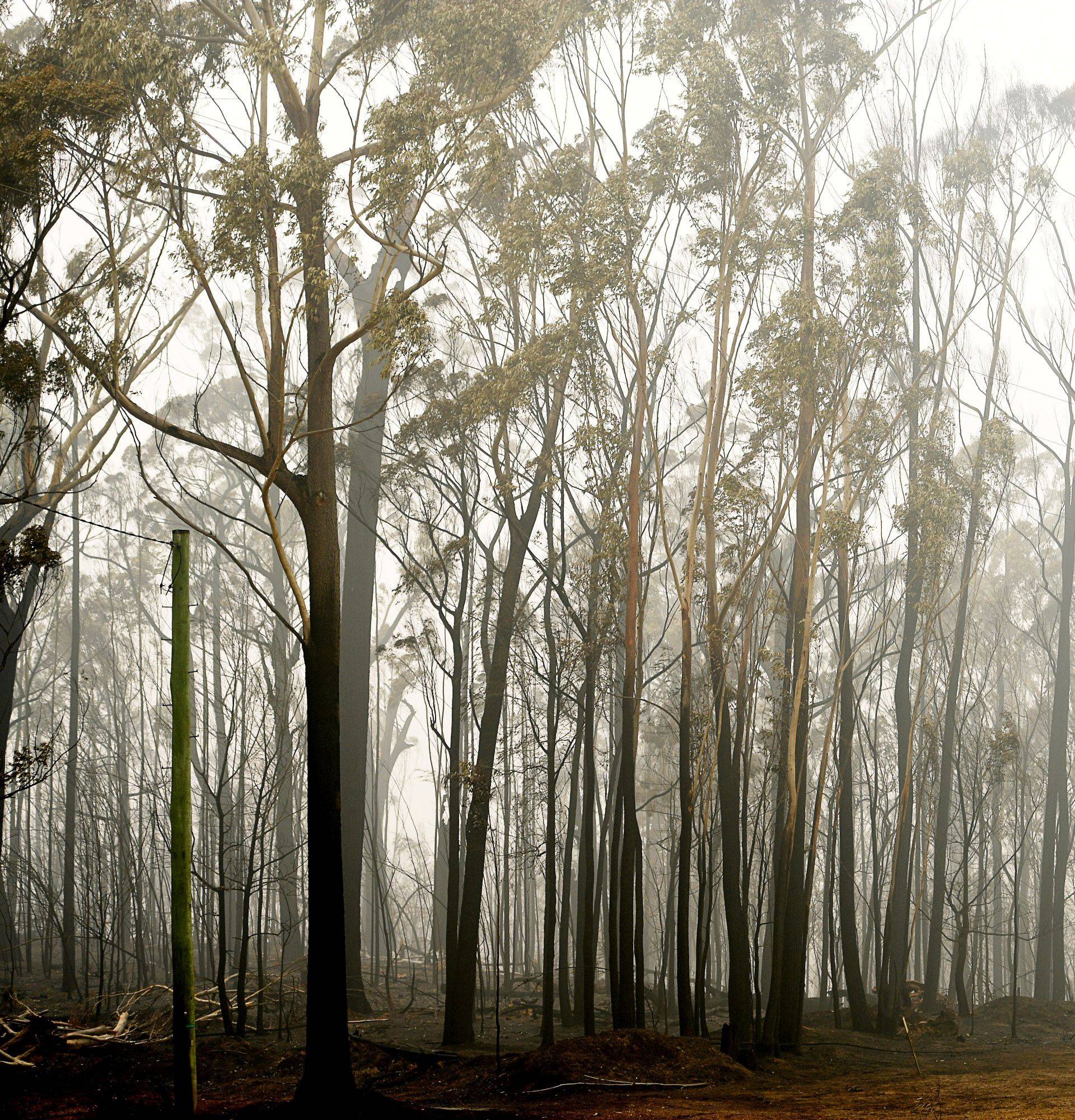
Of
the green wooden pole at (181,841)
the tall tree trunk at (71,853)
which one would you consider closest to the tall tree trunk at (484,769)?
the tall tree trunk at (71,853)

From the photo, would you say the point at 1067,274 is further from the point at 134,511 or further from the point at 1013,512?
the point at 134,511

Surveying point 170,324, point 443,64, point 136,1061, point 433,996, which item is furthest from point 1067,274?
point 136,1061

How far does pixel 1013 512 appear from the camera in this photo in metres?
23.7

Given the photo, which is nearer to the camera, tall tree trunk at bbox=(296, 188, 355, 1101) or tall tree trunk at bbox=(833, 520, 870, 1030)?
tall tree trunk at bbox=(296, 188, 355, 1101)

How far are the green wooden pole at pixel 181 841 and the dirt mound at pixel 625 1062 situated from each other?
2484 millimetres

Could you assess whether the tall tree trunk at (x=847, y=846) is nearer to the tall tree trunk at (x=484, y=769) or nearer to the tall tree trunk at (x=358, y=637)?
the tall tree trunk at (x=484, y=769)

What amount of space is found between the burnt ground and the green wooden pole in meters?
0.88

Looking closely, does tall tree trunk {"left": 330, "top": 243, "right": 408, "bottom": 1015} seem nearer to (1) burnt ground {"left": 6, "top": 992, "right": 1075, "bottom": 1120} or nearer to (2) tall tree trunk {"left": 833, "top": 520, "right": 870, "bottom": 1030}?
(1) burnt ground {"left": 6, "top": 992, "right": 1075, "bottom": 1120}

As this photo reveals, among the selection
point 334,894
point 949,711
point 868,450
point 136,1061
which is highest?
point 868,450

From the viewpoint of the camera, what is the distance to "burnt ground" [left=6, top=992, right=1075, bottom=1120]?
618 cm

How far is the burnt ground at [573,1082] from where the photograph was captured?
20.3 feet

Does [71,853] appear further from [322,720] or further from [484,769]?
[322,720]

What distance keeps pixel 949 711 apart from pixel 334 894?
9.14 meters

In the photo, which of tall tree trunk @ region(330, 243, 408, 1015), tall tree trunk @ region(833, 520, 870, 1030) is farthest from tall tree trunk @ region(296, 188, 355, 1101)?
tall tree trunk @ region(833, 520, 870, 1030)
